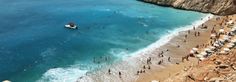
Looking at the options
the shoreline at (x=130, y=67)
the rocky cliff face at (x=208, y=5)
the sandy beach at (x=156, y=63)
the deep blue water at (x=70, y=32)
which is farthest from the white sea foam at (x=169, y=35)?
the rocky cliff face at (x=208, y=5)

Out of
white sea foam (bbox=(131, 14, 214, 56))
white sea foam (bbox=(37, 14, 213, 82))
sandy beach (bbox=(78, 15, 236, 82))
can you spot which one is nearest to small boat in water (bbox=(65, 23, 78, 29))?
white sea foam (bbox=(37, 14, 213, 82))

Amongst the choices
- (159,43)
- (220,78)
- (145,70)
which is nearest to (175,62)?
(145,70)

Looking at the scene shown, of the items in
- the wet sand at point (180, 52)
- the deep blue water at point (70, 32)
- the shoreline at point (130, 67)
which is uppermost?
the wet sand at point (180, 52)

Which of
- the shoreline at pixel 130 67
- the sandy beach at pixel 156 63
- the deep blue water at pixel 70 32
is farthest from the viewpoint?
the deep blue water at pixel 70 32

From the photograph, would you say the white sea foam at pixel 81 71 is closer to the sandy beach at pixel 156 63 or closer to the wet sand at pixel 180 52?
the sandy beach at pixel 156 63

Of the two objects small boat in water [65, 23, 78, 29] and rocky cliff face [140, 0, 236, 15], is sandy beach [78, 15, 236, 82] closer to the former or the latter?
rocky cliff face [140, 0, 236, 15]

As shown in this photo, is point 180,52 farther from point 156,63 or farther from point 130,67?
point 130,67
